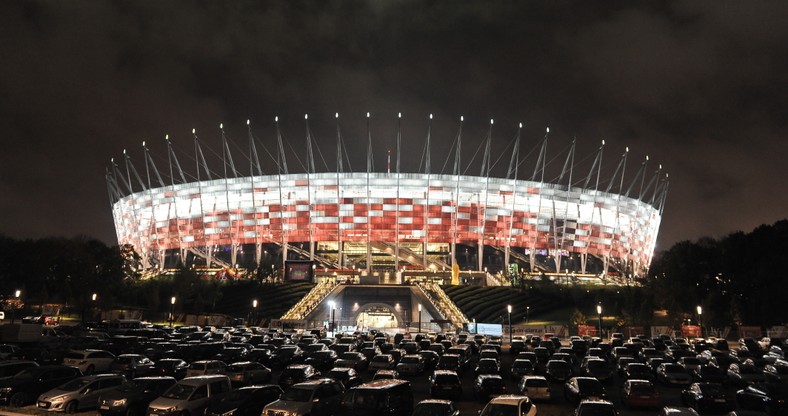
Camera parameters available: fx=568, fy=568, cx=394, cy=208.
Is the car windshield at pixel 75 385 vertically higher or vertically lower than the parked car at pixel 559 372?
higher

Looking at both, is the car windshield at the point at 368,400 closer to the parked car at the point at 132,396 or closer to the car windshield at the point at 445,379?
the car windshield at the point at 445,379

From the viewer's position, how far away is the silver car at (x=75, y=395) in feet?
75.2

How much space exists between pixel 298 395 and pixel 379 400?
3.08 metres

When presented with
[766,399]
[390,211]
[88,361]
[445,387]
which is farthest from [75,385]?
[390,211]

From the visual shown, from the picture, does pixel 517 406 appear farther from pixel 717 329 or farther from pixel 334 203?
pixel 334 203

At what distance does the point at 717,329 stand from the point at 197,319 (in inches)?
2737

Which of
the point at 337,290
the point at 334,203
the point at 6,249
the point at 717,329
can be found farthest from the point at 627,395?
the point at 334,203

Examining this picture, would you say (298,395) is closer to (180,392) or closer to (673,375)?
(180,392)

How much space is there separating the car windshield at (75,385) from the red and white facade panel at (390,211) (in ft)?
382

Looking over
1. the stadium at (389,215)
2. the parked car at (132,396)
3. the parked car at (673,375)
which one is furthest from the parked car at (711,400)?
the stadium at (389,215)

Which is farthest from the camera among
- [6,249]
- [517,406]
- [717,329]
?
[6,249]

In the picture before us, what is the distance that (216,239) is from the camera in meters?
151

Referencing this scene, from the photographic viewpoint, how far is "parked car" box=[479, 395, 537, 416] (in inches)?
729

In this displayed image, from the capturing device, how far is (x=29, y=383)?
24.9 metres
